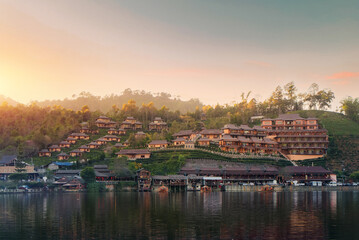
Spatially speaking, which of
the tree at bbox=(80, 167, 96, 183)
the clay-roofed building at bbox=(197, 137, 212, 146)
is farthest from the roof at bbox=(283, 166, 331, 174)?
the tree at bbox=(80, 167, 96, 183)

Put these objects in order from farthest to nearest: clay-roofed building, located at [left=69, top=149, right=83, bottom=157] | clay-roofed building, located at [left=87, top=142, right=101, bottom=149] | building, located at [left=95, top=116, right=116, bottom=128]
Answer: building, located at [left=95, top=116, right=116, bottom=128]
clay-roofed building, located at [left=87, top=142, right=101, bottom=149]
clay-roofed building, located at [left=69, top=149, right=83, bottom=157]

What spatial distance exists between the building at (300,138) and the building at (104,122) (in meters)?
64.2

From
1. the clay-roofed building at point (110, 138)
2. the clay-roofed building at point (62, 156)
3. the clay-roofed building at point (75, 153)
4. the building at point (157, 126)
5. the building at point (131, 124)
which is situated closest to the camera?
the clay-roofed building at point (62, 156)

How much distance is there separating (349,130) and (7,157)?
117079 millimetres

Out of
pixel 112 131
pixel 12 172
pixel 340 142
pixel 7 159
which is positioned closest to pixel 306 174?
pixel 340 142

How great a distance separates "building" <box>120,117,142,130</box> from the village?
83 centimetres

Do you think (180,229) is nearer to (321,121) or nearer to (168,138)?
(168,138)

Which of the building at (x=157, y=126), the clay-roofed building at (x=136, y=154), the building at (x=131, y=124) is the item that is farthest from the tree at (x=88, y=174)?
the building at (x=157, y=126)

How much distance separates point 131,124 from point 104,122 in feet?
37.0

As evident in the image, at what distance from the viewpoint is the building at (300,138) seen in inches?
4823

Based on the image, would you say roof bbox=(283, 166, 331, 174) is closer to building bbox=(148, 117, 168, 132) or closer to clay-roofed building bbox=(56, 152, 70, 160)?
building bbox=(148, 117, 168, 132)

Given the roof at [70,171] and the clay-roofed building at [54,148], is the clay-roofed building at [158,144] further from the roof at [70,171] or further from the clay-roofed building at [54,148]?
the clay-roofed building at [54,148]

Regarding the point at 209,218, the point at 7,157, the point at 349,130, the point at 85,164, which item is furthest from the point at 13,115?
the point at 349,130

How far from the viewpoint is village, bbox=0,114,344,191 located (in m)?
95.9
